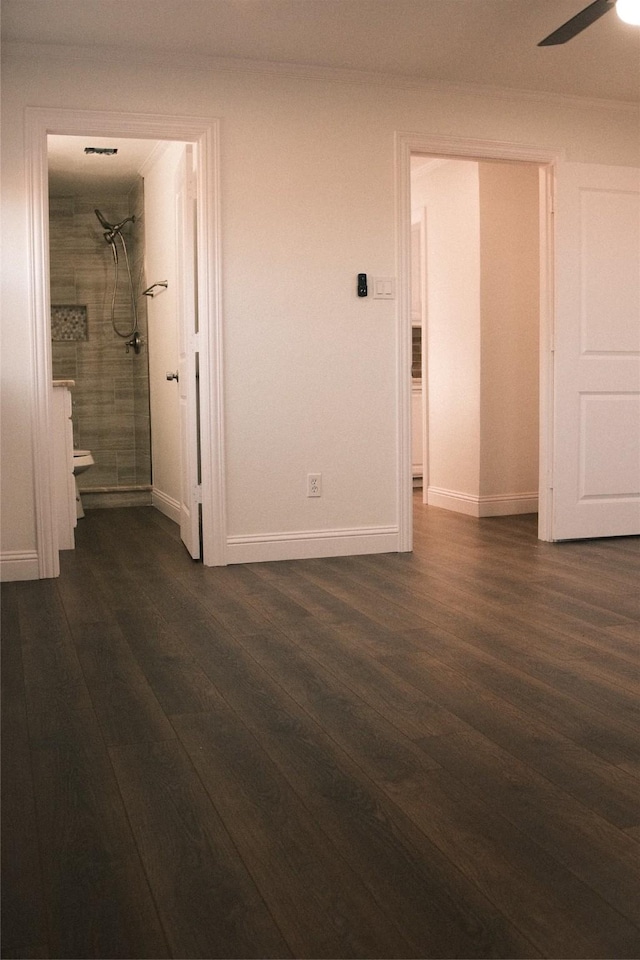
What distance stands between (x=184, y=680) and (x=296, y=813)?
93 centimetres

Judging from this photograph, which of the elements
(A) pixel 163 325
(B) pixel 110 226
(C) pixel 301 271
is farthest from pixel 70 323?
(C) pixel 301 271

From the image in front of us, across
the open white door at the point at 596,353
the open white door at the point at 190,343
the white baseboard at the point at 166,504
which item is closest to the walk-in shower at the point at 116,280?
the white baseboard at the point at 166,504

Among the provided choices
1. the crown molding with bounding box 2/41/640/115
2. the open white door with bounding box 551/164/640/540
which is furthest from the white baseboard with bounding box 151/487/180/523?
the crown molding with bounding box 2/41/640/115

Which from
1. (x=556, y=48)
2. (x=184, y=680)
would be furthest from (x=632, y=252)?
(x=184, y=680)

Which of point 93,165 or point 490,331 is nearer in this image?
point 490,331

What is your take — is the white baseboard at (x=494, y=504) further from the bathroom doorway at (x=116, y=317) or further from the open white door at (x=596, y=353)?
the bathroom doorway at (x=116, y=317)

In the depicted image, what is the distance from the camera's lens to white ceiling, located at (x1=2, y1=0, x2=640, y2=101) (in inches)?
143

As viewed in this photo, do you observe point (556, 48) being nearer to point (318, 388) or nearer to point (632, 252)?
point (632, 252)

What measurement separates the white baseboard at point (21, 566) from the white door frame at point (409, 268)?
1.81 metres

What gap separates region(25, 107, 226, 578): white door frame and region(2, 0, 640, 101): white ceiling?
31 cm

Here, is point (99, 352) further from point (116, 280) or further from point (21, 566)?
point (21, 566)

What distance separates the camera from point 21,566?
4152 mm

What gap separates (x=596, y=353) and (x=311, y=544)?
1930mm

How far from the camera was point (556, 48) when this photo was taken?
13.6ft
